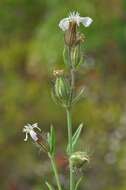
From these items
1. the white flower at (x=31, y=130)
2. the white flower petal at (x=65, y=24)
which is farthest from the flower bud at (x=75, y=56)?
the white flower at (x=31, y=130)

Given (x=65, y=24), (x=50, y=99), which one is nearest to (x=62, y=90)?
(x=65, y=24)

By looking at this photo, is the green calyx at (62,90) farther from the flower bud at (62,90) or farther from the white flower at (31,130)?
the white flower at (31,130)

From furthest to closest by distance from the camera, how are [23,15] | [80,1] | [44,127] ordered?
[23,15]
[80,1]
[44,127]

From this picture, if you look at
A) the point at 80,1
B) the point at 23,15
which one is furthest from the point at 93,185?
the point at 23,15

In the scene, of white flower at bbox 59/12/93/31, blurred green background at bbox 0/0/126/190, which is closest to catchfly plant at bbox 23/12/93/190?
white flower at bbox 59/12/93/31

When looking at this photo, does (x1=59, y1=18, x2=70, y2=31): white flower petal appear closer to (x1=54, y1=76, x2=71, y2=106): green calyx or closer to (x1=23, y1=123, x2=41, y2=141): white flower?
(x1=54, y1=76, x2=71, y2=106): green calyx

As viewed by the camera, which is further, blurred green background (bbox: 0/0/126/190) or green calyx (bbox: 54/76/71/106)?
blurred green background (bbox: 0/0/126/190)

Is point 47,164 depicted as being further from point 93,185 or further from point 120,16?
point 120,16

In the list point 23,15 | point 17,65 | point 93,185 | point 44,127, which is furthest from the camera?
point 23,15
